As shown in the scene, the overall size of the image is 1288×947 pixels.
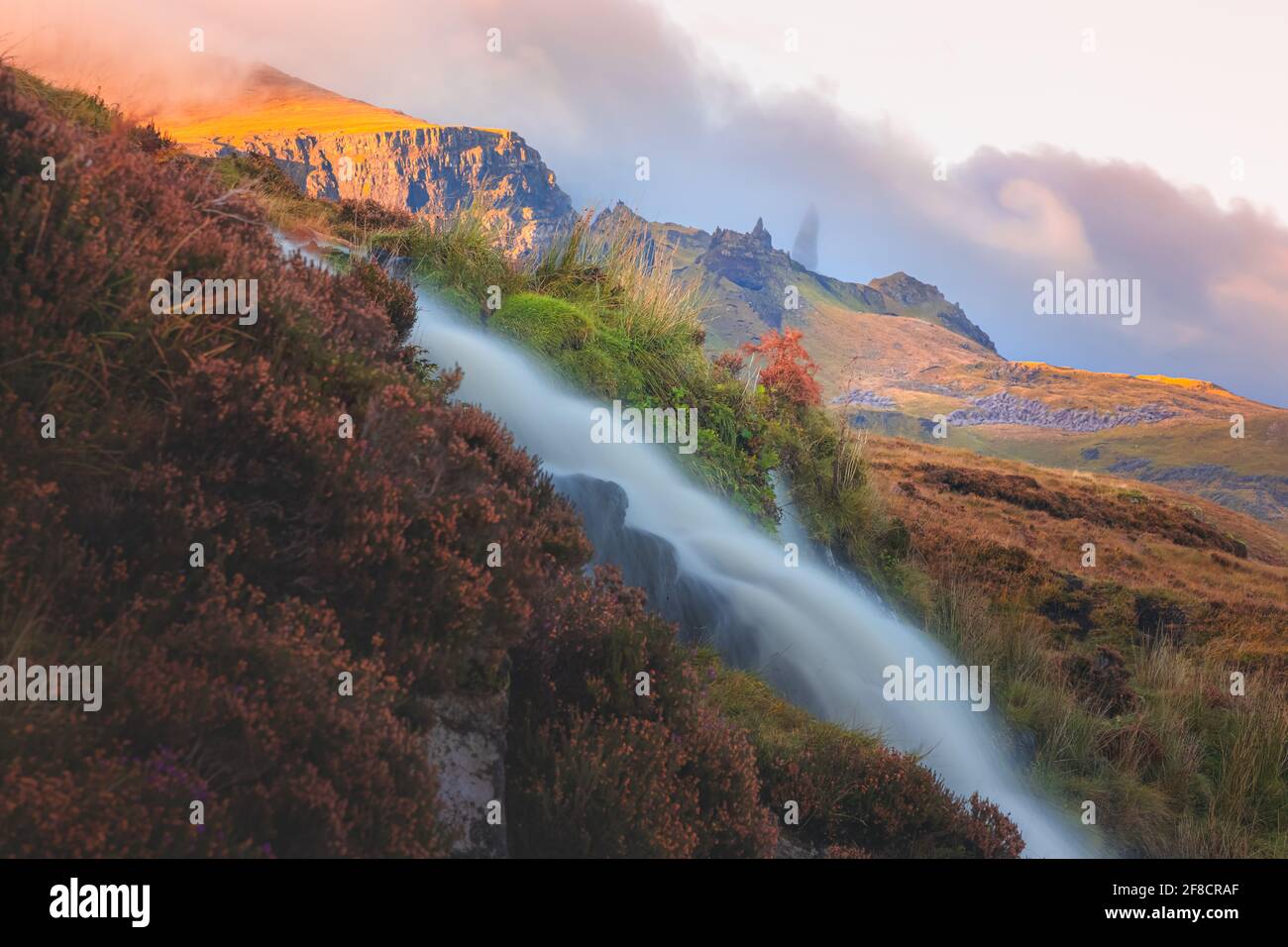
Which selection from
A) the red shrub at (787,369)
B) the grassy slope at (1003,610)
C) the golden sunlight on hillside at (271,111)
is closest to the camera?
the grassy slope at (1003,610)

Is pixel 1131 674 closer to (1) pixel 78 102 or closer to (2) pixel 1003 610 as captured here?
(2) pixel 1003 610

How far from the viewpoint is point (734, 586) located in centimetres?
913

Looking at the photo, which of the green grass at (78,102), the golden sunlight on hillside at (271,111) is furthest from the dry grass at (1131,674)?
the golden sunlight on hillside at (271,111)

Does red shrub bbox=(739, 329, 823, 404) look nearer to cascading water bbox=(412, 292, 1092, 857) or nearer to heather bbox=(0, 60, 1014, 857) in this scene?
cascading water bbox=(412, 292, 1092, 857)

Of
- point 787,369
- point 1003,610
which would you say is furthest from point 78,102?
point 1003,610

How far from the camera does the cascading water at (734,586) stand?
27.4 ft

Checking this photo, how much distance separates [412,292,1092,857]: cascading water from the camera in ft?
27.4

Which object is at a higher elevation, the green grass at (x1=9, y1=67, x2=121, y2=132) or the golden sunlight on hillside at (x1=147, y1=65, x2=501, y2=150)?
the golden sunlight on hillside at (x1=147, y1=65, x2=501, y2=150)

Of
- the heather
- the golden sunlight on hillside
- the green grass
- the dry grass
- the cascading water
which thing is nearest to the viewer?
the heather

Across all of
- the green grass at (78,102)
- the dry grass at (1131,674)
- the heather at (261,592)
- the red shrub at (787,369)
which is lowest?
the dry grass at (1131,674)

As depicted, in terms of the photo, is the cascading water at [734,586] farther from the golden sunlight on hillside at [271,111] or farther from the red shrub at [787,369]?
the golden sunlight on hillside at [271,111]

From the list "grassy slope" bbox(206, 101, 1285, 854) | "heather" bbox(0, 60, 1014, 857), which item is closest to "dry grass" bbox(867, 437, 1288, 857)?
"grassy slope" bbox(206, 101, 1285, 854)
